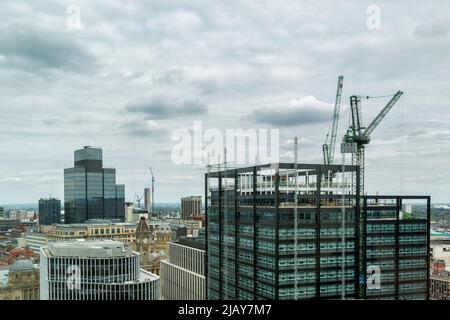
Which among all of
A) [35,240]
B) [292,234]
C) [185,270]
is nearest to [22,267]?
[185,270]

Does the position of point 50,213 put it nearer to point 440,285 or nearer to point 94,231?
point 94,231

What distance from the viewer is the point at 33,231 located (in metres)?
23.4

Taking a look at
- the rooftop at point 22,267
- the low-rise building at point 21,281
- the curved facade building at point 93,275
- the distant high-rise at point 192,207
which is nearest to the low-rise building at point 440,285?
the curved facade building at point 93,275

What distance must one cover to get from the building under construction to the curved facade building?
2.31m

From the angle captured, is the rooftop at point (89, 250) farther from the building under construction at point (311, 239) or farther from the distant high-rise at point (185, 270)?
the distant high-rise at point (185, 270)

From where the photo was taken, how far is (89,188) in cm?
1241

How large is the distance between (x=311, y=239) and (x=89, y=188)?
6.70 meters

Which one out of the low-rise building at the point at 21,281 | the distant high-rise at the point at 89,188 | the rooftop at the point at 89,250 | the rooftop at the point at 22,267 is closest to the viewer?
the distant high-rise at the point at 89,188

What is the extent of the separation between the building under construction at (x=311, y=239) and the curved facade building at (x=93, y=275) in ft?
7.58

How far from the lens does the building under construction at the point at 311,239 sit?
9328 millimetres
